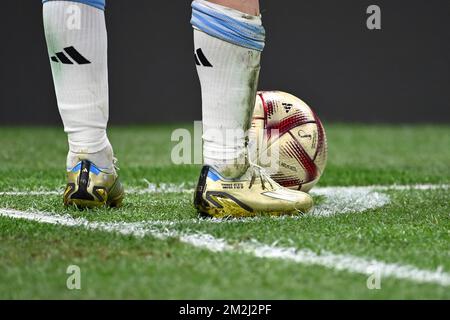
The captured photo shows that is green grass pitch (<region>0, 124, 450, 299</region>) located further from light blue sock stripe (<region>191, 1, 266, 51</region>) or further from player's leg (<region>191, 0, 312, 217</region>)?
light blue sock stripe (<region>191, 1, 266, 51</region>)

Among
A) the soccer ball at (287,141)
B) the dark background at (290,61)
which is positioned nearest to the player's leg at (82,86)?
the soccer ball at (287,141)

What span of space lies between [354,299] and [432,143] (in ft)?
15.7

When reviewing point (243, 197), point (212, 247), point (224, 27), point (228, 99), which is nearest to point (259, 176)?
point (243, 197)

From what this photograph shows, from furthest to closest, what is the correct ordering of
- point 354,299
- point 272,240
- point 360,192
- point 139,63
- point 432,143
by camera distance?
point 139,63 → point 432,143 → point 360,192 → point 272,240 → point 354,299

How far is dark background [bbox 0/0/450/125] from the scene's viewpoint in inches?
300

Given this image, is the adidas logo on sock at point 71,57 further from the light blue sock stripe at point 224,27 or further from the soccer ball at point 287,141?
the soccer ball at point 287,141

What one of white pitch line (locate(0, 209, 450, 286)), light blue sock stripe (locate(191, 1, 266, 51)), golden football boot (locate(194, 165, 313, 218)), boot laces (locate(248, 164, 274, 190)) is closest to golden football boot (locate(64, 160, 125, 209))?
white pitch line (locate(0, 209, 450, 286))

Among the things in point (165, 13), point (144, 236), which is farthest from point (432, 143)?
point (144, 236)

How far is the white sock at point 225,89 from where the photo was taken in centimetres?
261

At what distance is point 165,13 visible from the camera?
7887 millimetres

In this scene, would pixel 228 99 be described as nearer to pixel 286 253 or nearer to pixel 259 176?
pixel 259 176

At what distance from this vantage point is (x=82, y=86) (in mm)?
2725

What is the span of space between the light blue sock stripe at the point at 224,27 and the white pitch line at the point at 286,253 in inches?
24.7

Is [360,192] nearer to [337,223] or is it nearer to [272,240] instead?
[337,223]
